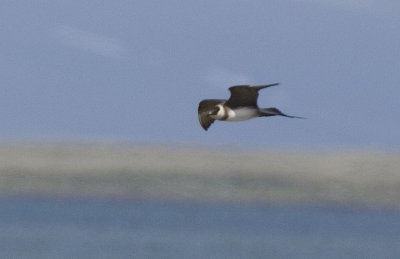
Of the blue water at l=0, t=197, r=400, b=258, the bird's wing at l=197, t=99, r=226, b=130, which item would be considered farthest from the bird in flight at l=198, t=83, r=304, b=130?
the blue water at l=0, t=197, r=400, b=258

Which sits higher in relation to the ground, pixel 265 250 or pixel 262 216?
pixel 262 216

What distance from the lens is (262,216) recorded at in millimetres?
100438

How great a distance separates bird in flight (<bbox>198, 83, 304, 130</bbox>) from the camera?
31.4 ft

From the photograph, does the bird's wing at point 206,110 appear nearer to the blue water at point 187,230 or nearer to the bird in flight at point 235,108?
the bird in flight at point 235,108

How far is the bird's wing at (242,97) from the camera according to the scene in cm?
977

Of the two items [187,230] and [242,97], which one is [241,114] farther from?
[187,230]

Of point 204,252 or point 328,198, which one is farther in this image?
point 328,198

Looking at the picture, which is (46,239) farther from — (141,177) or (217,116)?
(217,116)

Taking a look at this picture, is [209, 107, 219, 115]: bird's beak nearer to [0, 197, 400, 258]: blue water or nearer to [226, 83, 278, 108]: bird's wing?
[226, 83, 278, 108]: bird's wing

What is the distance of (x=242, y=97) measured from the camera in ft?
32.3

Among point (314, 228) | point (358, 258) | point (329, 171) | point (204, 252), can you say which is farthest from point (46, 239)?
point (329, 171)

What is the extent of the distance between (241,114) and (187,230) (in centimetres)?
7154

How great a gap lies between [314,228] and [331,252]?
23.8 m

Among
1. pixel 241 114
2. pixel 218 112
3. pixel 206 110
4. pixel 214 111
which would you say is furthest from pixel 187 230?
pixel 241 114
